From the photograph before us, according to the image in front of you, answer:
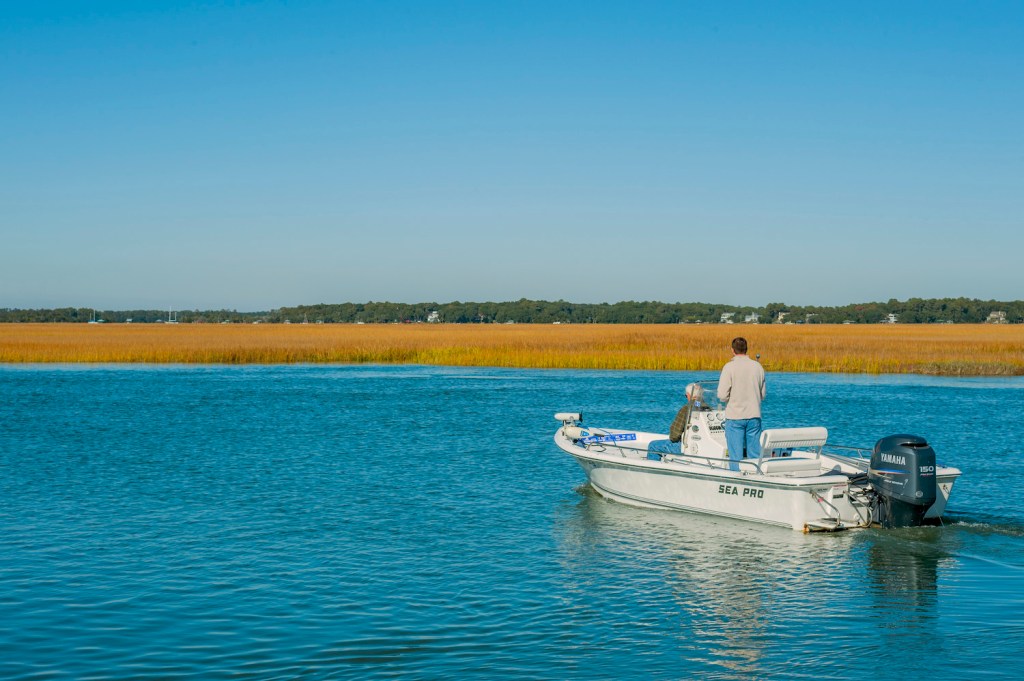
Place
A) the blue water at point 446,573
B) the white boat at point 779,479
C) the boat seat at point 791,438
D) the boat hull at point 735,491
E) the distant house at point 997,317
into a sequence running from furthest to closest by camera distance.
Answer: the distant house at point 997,317
the boat seat at point 791,438
the boat hull at point 735,491
the white boat at point 779,479
the blue water at point 446,573

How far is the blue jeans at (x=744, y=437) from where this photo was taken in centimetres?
1235

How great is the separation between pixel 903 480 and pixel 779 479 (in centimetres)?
136

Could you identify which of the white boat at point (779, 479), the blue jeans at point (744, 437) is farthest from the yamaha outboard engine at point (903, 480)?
the blue jeans at point (744, 437)

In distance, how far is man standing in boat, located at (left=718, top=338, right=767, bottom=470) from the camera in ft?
40.3

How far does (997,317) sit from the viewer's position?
465ft

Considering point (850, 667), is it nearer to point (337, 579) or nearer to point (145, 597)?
point (337, 579)

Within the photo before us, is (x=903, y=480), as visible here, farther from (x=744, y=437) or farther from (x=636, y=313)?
(x=636, y=313)

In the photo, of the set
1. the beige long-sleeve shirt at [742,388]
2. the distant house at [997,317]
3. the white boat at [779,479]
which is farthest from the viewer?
the distant house at [997,317]

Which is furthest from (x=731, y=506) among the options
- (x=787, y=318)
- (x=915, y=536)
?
(x=787, y=318)

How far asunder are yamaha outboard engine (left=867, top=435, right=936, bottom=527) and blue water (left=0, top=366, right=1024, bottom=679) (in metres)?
0.37

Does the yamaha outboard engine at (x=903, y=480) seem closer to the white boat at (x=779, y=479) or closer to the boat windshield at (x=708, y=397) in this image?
the white boat at (x=779, y=479)

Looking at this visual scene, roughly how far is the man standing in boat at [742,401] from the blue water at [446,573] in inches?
38.9

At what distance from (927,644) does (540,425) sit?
1563cm

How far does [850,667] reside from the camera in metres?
7.48
